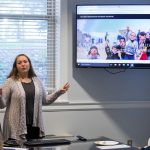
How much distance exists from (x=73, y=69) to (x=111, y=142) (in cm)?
168

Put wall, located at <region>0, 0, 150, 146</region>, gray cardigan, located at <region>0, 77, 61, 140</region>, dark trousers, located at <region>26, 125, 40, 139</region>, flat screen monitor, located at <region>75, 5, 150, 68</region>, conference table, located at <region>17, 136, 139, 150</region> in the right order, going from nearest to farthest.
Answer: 1. conference table, located at <region>17, 136, 139, 150</region>
2. dark trousers, located at <region>26, 125, 40, 139</region>
3. gray cardigan, located at <region>0, 77, 61, 140</region>
4. flat screen monitor, located at <region>75, 5, 150, 68</region>
5. wall, located at <region>0, 0, 150, 146</region>

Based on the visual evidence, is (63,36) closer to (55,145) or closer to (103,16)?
(103,16)

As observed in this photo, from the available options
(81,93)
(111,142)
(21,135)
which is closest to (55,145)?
(111,142)

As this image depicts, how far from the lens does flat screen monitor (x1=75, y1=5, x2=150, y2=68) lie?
3947 millimetres

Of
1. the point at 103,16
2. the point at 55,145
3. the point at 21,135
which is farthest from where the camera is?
the point at 103,16

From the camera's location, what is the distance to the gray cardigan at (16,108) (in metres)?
3.38

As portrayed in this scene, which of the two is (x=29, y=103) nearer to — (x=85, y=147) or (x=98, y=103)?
(x=98, y=103)

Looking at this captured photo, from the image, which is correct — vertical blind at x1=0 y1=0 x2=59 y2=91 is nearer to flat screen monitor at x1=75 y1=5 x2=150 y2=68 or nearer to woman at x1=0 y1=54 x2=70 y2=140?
flat screen monitor at x1=75 y1=5 x2=150 y2=68

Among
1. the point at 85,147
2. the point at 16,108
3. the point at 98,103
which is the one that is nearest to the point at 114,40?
the point at 98,103

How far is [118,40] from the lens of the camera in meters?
Result: 3.97

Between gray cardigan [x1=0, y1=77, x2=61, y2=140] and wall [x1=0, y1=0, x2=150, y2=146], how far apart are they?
52 centimetres

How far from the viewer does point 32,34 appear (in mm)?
4039

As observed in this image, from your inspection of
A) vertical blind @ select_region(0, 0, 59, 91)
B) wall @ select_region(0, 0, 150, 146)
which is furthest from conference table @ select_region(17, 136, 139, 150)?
vertical blind @ select_region(0, 0, 59, 91)

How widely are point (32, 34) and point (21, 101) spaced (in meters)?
0.98
